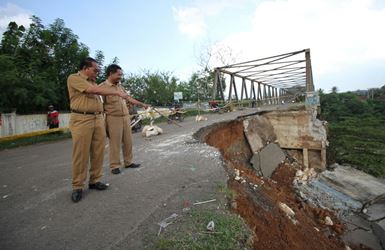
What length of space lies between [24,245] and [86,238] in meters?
0.57

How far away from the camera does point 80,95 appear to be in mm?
3020

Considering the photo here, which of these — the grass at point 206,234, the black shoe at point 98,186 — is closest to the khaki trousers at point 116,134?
the black shoe at point 98,186

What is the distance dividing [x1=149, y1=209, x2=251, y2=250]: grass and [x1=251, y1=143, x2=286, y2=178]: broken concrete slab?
6.55 m

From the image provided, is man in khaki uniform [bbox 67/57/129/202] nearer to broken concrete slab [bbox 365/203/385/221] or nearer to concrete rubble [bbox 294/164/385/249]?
concrete rubble [bbox 294/164/385/249]

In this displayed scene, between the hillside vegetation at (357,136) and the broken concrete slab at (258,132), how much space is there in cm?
436

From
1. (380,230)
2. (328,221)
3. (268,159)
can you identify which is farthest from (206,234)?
(268,159)

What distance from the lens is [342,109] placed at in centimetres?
2873

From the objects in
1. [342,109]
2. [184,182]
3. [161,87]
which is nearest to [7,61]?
[184,182]

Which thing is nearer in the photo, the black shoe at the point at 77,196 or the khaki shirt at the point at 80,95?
the khaki shirt at the point at 80,95

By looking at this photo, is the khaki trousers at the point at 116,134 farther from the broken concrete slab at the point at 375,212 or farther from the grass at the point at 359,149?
the grass at the point at 359,149

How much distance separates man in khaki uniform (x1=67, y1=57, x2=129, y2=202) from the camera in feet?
9.53

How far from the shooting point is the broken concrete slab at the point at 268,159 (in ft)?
29.1

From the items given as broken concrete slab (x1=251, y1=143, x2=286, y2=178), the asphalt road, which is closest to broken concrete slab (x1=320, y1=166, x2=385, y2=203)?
broken concrete slab (x1=251, y1=143, x2=286, y2=178)

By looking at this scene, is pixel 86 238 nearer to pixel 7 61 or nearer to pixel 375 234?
pixel 375 234
